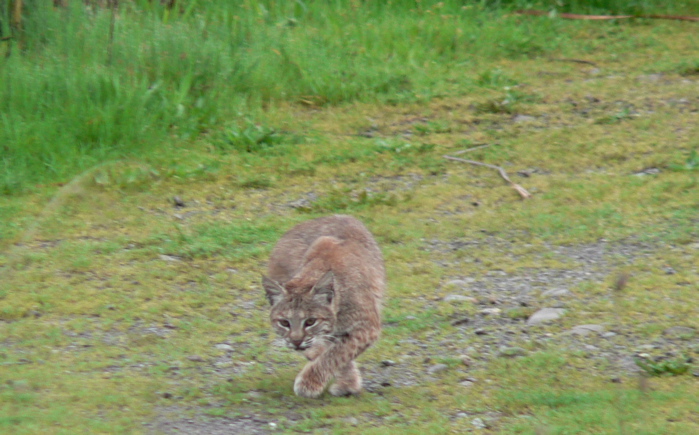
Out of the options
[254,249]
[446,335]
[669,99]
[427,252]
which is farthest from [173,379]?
[669,99]

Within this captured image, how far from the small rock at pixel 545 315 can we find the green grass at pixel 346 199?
80mm

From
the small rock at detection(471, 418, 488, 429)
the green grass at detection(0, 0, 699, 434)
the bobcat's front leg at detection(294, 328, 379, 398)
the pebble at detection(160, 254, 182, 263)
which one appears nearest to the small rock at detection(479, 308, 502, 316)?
the green grass at detection(0, 0, 699, 434)

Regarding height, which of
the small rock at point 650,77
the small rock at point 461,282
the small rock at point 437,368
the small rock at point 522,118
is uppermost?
the small rock at point 650,77

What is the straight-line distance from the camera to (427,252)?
6453 mm

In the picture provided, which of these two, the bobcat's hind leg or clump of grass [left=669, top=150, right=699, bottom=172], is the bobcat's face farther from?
clump of grass [left=669, top=150, right=699, bottom=172]

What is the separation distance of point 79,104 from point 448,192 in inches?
125

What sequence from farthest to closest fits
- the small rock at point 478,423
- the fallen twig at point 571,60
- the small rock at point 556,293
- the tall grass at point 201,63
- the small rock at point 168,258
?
the fallen twig at point 571,60, the tall grass at point 201,63, the small rock at point 168,258, the small rock at point 556,293, the small rock at point 478,423

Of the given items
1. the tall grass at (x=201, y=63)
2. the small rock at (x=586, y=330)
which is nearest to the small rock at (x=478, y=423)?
the small rock at (x=586, y=330)

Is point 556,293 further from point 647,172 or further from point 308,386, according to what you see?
point 647,172

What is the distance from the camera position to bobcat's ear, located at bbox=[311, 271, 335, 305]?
4.36 m

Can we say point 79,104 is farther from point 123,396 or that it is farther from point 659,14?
point 659,14

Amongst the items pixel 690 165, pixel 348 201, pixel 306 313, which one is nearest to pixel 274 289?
pixel 306 313

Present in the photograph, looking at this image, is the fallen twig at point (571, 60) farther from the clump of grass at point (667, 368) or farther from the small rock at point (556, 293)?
the clump of grass at point (667, 368)

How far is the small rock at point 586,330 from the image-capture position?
4.98 metres
